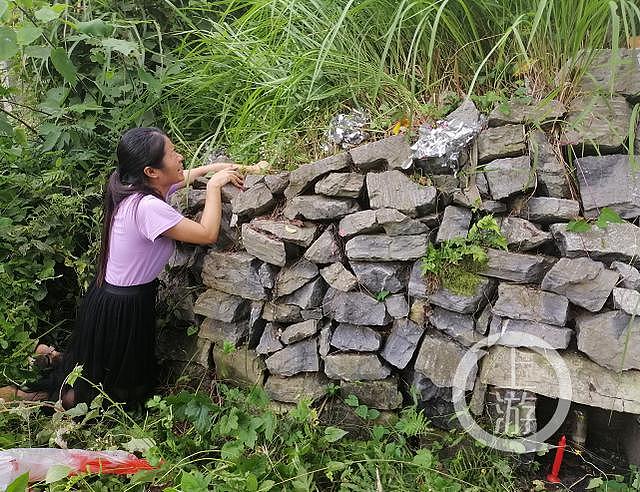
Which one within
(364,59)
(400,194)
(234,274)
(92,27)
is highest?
(92,27)

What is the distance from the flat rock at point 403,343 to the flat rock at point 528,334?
0.97 ft

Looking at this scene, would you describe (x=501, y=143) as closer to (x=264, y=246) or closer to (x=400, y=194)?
(x=400, y=194)

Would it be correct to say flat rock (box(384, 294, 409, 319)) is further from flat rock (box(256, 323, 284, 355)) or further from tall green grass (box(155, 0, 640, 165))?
tall green grass (box(155, 0, 640, 165))

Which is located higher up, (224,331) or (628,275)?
(628,275)

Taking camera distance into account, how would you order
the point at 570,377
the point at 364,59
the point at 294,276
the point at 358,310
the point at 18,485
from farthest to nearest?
the point at 364,59 < the point at 294,276 < the point at 358,310 < the point at 570,377 < the point at 18,485

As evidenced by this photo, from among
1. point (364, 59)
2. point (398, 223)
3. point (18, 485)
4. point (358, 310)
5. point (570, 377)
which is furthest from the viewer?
point (364, 59)

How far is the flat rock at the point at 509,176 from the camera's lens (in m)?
2.07

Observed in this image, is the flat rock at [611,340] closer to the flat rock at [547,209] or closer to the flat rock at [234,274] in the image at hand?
the flat rock at [547,209]

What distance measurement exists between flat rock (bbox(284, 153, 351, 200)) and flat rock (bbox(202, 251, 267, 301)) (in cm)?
35

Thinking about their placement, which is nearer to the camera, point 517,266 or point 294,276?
point 517,266

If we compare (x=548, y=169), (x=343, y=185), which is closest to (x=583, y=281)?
(x=548, y=169)

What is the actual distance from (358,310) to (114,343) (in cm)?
117

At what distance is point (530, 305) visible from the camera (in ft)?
6.75

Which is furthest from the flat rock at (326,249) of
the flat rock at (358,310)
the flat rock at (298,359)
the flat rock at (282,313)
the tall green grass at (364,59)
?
the tall green grass at (364,59)
